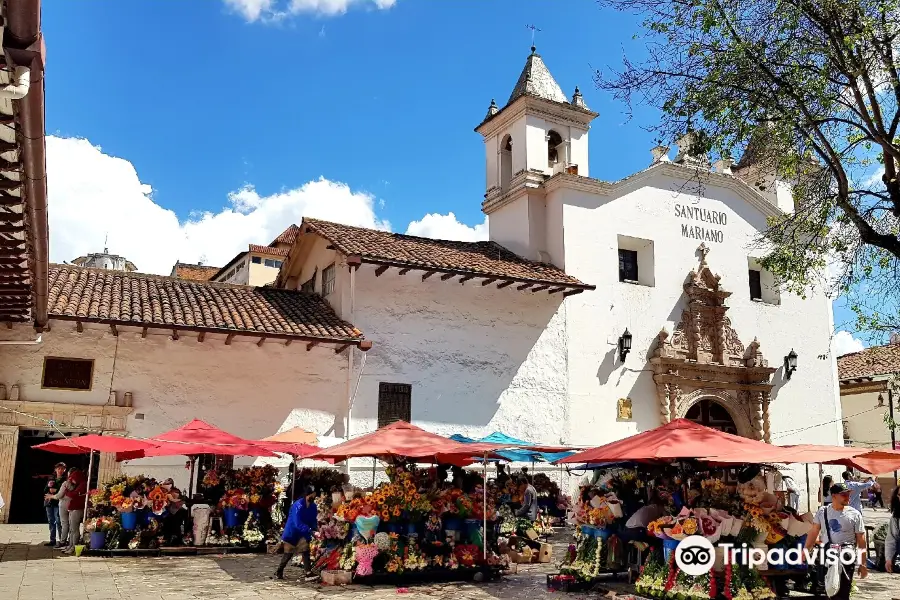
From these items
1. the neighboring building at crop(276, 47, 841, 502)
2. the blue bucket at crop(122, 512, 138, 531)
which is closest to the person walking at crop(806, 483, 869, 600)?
the neighboring building at crop(276, 47, 841, 502)

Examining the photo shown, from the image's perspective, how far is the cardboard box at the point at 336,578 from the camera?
10.6 metres

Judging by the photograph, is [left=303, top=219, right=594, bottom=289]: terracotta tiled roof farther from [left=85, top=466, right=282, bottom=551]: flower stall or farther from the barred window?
[left=85, top=466, right=282, bottom=551]: flower stall

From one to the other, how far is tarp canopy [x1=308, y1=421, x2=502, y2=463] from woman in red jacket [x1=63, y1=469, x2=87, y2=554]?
4563 mm

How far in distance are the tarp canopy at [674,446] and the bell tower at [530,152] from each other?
11105mm

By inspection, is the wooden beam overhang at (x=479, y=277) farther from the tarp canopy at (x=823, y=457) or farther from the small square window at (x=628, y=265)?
the tarp canopy at (x=823, y=457)

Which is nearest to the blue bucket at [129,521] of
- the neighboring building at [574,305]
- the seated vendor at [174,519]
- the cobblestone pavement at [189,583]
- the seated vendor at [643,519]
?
the seated vendor at [174,519]

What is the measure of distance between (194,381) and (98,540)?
4.03 meters

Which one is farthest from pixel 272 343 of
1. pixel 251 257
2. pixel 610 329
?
pixel 251 257

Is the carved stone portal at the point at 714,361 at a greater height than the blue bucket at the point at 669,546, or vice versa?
the carved stone portal at the point at 714,361

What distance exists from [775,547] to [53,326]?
13493mm

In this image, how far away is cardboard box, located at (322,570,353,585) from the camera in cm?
1056

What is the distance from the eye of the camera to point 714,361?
72.0 ft

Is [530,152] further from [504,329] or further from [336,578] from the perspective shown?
[336,578]

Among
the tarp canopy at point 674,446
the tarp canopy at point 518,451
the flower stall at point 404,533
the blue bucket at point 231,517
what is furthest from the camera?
the tarp canopy at point 518,451
